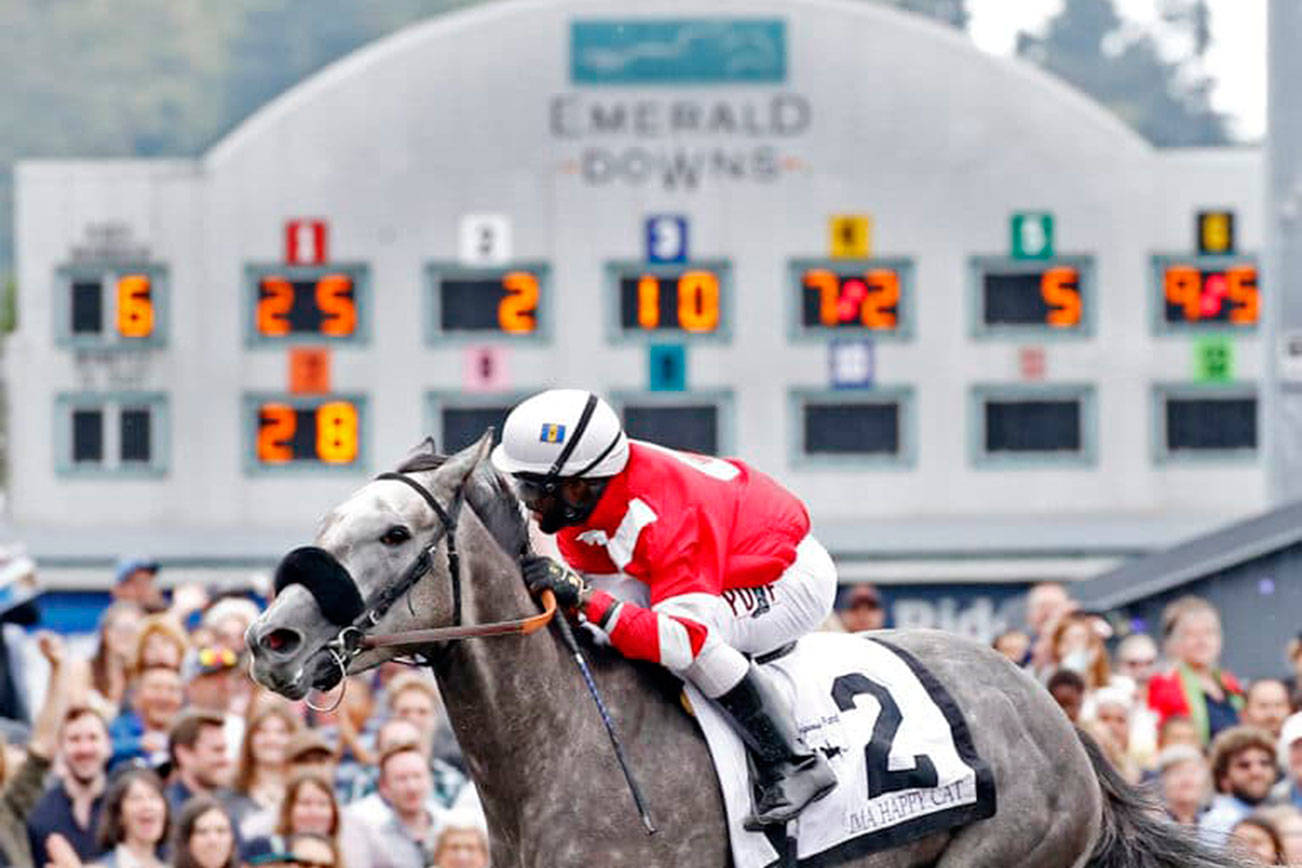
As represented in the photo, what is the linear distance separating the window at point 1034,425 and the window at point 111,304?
19.0ft

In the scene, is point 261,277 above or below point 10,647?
above

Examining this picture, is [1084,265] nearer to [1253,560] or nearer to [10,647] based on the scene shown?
[1253,560]

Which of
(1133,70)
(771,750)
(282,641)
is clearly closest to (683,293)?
(771,750)

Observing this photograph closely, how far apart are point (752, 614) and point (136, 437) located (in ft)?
48.5

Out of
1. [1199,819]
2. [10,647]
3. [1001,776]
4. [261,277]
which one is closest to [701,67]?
[261,277]

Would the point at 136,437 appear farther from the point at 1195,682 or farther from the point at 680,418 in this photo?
the point at 1195,682

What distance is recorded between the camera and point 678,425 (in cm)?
2038

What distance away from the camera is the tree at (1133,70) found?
75000 mm

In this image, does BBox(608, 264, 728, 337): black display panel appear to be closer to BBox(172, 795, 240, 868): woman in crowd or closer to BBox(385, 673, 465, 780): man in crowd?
BBox(385, 673, 465, 780): man in crowd

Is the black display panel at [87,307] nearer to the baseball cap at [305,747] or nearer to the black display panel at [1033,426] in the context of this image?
the black display panel at [1033,426]

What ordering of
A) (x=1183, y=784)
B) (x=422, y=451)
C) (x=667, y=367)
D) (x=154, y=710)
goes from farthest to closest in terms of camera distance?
(x=667, y=367) < (x=154, y=710) < (x=1183, y=784) < (x=422, y=451)

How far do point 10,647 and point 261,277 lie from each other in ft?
28.7

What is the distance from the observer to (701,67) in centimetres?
2088

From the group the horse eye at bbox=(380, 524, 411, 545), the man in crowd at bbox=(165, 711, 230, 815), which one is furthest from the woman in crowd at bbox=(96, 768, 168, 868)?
the horse eye at bbox=(380, 524, 411, 545)
